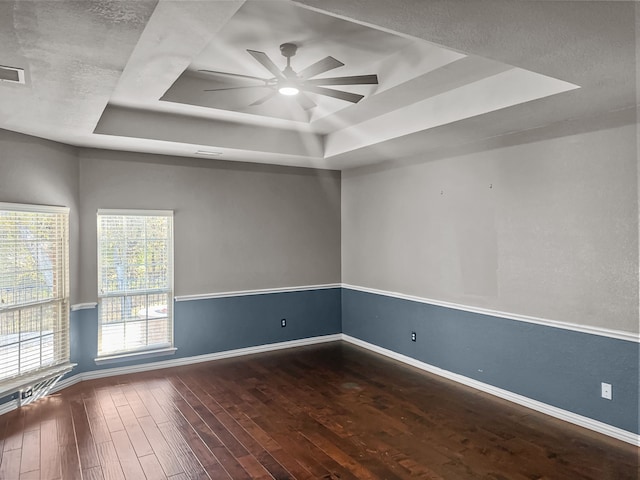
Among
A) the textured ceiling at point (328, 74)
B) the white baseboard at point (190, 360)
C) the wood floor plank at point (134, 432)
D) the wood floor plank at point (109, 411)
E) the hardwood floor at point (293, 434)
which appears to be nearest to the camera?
the textured ceiling at point (328, 74)

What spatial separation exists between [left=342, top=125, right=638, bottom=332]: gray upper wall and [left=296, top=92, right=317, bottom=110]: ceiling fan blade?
156 cm

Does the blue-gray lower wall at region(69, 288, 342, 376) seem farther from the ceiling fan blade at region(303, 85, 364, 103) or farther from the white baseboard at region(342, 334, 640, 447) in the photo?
the ceiling fan blade at region(303, 85, 364, 103)

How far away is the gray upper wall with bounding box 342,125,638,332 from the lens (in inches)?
140

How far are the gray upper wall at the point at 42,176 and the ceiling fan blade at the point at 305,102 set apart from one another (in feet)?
8.24

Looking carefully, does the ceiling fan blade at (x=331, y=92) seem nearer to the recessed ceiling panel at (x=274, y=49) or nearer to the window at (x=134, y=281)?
the recessed ceiling panel at (x=274, y=49)

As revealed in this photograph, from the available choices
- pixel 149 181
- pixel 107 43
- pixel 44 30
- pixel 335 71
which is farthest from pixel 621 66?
pixel 149 181

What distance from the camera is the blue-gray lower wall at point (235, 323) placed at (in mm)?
4953

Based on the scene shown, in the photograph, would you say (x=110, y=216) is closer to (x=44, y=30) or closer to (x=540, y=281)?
(x=44, y=30)

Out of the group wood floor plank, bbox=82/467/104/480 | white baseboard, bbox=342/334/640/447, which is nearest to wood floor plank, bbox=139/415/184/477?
Answer: wood floor plank, bbox=82/467/104/480

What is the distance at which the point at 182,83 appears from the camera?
408 centimetres

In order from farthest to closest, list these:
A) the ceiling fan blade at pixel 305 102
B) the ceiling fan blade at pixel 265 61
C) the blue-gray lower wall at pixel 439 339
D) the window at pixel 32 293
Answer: the ceiling fan blade at pixel 305 102 < the window at pixel 32 293 < the blue-gray lower wall at pixel 439 339 < the ceiling fan blade at pixel 265 61

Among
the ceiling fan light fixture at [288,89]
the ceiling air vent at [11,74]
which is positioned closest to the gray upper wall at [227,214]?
the ceiling air vent at [11,74]

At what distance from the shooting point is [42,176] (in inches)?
175

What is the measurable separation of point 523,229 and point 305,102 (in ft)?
8.01
